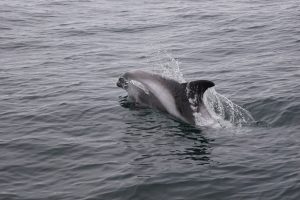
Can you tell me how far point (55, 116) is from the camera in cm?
1911

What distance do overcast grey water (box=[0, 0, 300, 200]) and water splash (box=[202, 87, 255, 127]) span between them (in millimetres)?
381

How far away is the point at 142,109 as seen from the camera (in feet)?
63.8

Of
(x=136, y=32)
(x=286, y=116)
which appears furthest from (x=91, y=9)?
(x=286, y=116)

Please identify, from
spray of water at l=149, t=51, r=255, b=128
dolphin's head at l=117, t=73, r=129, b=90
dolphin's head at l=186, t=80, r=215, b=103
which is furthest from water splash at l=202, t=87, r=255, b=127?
dolphin's head at l=117, t=73, r=129, b=90

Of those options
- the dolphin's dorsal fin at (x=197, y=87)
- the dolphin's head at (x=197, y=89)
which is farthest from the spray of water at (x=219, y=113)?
the dolphin's dorsal fin at (x=197, y=87)

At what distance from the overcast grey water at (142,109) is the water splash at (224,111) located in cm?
38

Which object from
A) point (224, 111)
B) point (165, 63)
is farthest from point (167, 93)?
point (165, 63)

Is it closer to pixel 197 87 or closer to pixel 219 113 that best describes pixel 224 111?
pixel 219 113

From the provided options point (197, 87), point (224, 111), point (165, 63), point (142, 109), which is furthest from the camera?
point (165, 63)

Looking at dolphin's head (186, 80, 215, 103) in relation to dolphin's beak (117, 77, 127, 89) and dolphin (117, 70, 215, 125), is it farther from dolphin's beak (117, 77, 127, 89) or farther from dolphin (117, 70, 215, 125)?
dolphin's beak (117, 77, 127, 89)

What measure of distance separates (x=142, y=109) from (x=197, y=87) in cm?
306

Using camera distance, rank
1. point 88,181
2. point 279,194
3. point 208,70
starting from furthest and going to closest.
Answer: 1. point 208,70
2. point 88,181
3. point 279,194

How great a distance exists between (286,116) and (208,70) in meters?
6.62

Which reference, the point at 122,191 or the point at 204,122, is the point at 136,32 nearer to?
the point at 204,122
